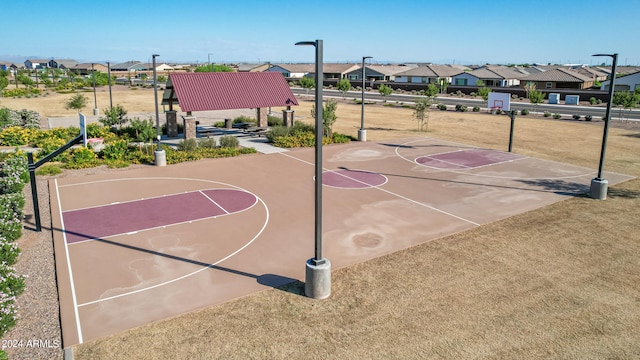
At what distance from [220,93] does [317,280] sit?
22451 millimetres

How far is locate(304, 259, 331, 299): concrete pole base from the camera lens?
10922mm

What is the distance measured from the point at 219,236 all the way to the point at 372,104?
173 ft

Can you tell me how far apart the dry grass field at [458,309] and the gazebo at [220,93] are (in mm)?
19951

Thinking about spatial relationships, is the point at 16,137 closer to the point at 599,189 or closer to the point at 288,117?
the point at 288,117

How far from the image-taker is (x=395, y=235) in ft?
49.4

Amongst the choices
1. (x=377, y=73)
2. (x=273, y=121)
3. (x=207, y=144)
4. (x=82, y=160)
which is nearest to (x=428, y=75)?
(x=377, y=73)

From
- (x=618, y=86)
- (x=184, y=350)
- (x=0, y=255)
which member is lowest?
(x=184, y=350)

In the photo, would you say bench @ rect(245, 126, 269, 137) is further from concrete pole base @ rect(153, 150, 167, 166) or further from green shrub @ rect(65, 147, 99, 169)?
green shrub @ rect(65, 147, 99, 169)

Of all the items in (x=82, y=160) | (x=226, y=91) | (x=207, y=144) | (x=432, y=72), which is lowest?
(x=82, y=160)

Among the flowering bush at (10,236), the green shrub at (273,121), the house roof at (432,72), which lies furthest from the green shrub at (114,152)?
the house roof at (432,72)

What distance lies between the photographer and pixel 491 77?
97562 mm

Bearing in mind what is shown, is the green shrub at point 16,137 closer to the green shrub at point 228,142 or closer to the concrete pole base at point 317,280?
the green shrub at point 228,142

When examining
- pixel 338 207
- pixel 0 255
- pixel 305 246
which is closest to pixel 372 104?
pixel 338 207

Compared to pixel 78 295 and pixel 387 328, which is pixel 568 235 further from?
pixel 78 295
